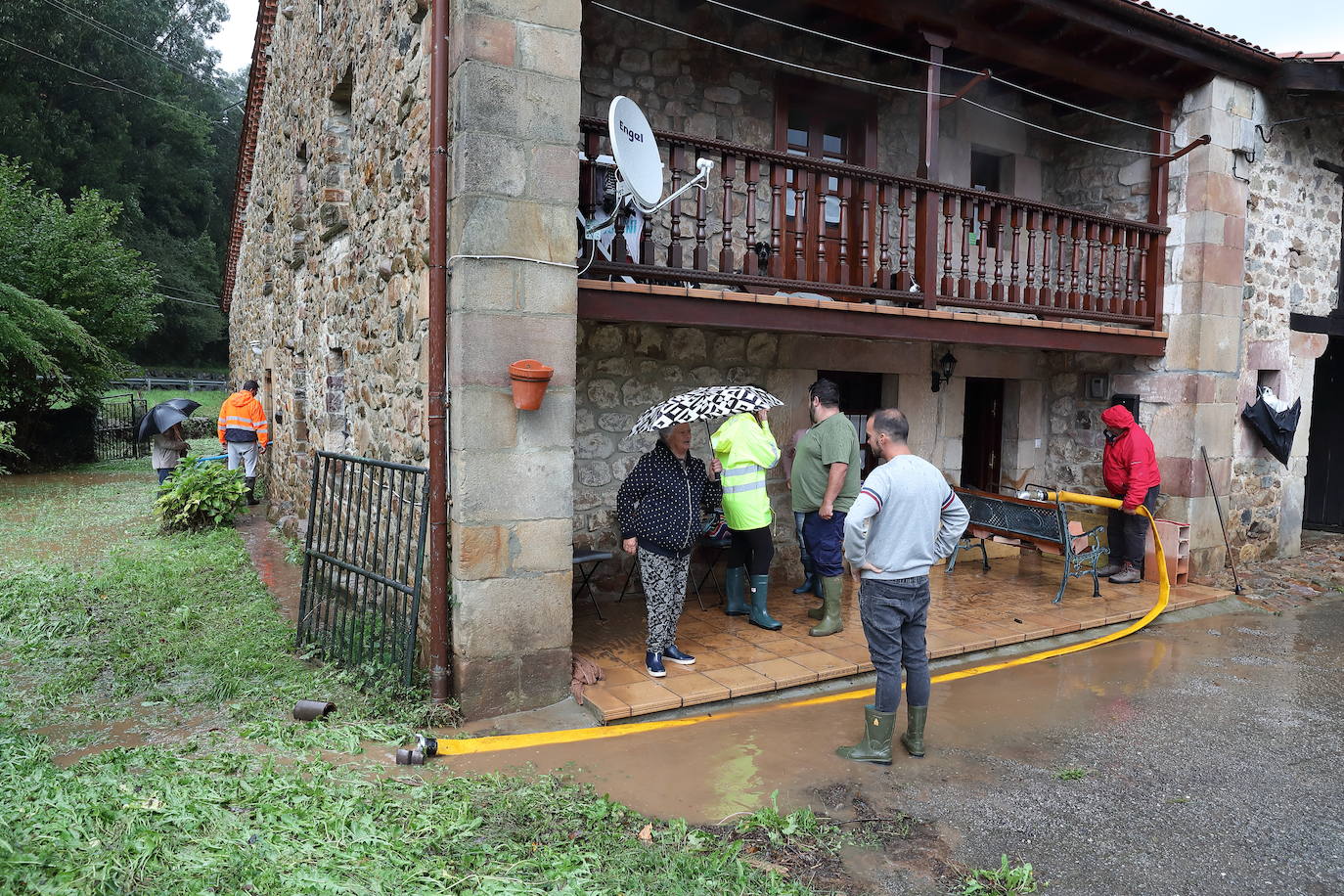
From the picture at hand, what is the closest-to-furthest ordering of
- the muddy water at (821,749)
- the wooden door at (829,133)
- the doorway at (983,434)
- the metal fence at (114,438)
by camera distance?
the muddy water at (821,749), the wooden door at (829,133), the doorway at (983,434), the metal fence at (114,438)

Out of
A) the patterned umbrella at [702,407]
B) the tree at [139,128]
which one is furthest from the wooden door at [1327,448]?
the tree at [139,128]

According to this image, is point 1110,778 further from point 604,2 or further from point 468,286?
point 604,2

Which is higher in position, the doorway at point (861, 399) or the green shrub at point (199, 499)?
the doorway at point (861, 399)

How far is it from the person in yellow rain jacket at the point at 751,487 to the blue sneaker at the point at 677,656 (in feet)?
3.11

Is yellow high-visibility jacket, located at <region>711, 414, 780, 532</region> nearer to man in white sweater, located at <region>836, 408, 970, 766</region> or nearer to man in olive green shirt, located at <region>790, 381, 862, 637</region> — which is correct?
man in olive green shirt, located at <region>790, 381, 862, 637</region>

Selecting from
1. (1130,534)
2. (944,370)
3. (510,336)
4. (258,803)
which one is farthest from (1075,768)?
(944,370)

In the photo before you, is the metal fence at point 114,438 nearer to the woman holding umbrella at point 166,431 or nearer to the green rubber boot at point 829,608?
the woman holding umbrella at point 166,431

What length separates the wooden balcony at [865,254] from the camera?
5.93 meters

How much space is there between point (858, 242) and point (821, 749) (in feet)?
13.7

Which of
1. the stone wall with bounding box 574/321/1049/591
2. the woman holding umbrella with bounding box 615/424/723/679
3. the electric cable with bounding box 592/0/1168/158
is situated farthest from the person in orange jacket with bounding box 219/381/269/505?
the woman holding umbrella with bounding box 615/424/723/679

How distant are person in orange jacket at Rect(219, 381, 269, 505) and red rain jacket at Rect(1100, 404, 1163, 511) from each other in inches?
405

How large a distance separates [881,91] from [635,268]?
437 centimetres

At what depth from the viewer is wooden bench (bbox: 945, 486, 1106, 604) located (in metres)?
7.32

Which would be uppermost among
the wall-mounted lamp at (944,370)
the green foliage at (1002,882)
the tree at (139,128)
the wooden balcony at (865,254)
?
the tree at (139,128)
